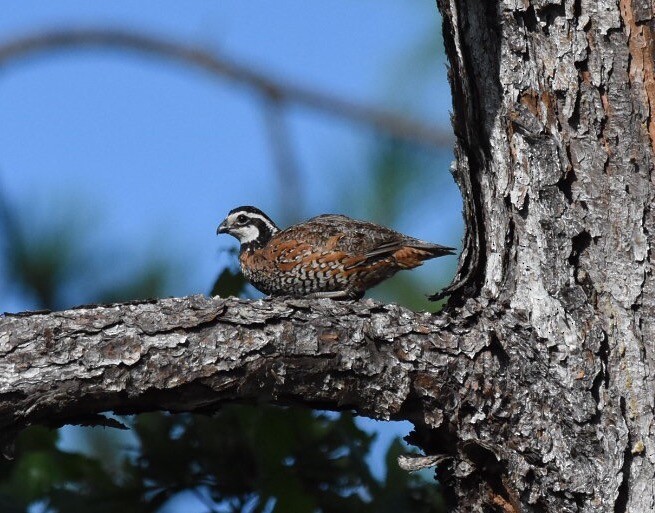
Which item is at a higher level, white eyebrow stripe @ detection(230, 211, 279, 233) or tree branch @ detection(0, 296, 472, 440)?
white eyebrow stripe @ detection(230, 211, 279, 233)

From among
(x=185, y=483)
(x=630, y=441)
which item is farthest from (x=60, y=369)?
(x=630, y=441)

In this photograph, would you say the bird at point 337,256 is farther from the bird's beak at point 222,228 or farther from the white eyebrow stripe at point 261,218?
the bird's beak at point 222,228

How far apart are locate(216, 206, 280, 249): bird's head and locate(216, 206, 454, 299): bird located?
1.11 feet

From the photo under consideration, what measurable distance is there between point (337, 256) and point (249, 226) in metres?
0.89

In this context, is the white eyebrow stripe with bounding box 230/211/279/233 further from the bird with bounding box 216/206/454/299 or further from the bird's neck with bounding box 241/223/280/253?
the bird with bounding box 216/206/454/299

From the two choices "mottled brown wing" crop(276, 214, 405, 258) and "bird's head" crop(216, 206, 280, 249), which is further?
"bird's head" crop(216, 206, 280, 249)

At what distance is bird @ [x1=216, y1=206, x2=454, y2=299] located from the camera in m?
5.44

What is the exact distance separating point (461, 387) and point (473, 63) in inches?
39.6

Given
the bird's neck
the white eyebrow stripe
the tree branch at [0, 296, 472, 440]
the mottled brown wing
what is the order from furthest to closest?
the white eyebrow stripe
the bird's neck
the mottled brown wing
the tree branch at [0, 296, 472, 440]

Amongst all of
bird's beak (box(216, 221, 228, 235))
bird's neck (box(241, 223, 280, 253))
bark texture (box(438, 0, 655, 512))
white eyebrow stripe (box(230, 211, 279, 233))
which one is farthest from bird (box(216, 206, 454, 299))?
bark texture (box(438, 0, 655, 512))

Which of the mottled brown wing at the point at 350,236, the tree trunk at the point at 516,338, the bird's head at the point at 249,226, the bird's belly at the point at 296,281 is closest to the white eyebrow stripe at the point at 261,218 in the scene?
the bird's head at the point at 249,226

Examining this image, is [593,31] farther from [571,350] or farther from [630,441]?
[630,441]

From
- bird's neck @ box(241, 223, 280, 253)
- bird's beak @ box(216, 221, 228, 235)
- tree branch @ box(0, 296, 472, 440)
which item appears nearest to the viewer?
tree branch @ box(0, 296, 472, 440)

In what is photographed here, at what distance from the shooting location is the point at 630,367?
3211 mm
